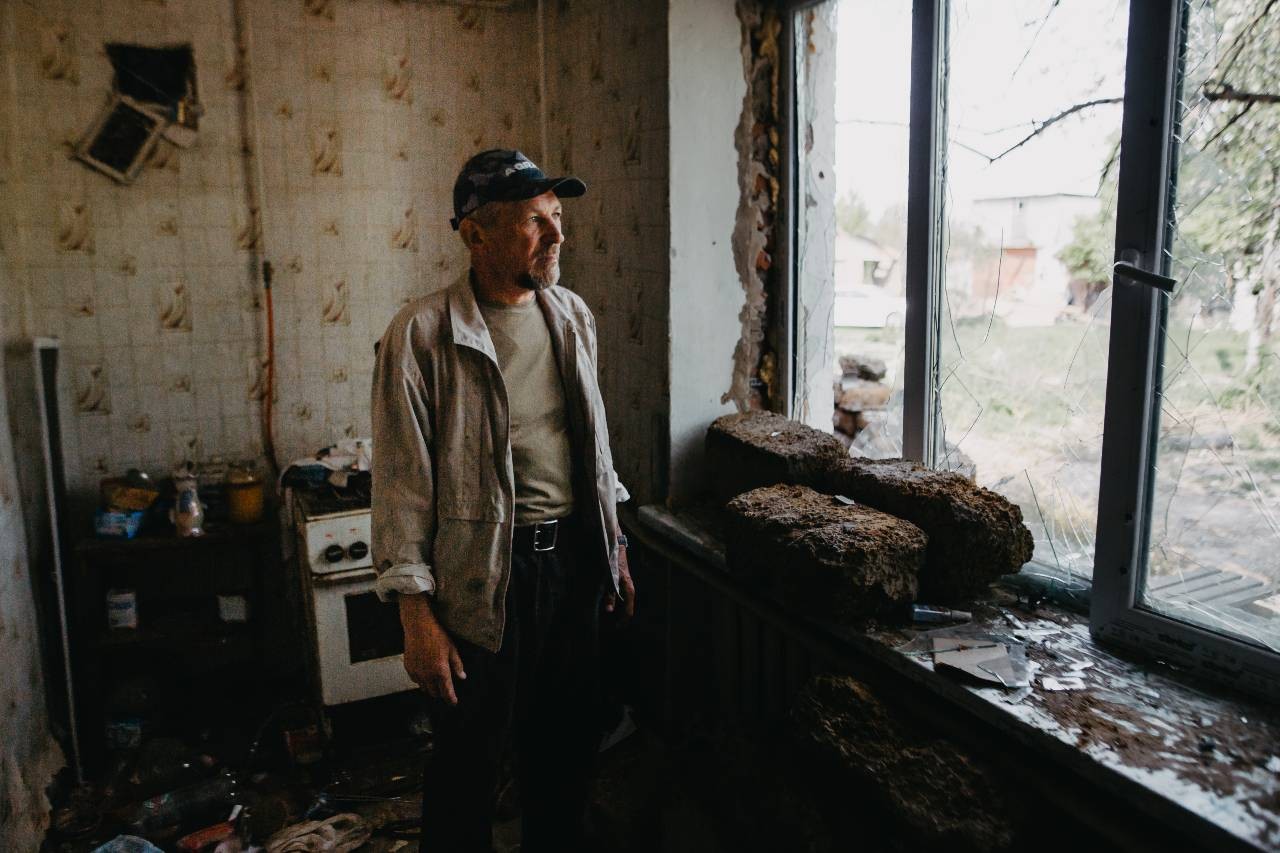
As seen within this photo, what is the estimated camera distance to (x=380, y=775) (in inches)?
104

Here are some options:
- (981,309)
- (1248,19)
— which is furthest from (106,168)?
(1248,19)

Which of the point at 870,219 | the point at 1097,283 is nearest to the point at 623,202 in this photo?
the point at 870,219

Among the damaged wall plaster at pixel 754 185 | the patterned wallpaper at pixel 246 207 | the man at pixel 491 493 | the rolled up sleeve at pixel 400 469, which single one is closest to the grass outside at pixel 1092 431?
the damaged wall plaster at pixel 754 185

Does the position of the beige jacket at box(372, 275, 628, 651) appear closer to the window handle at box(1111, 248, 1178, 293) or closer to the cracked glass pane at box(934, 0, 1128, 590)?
the cracked glass pane at box(934, 0, 1128, 590)

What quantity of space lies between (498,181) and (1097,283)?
112 cm

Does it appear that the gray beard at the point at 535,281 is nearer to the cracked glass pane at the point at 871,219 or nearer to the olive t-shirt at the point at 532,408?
the olive t-shirt at the point at 532,408

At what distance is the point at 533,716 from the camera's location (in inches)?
75.5

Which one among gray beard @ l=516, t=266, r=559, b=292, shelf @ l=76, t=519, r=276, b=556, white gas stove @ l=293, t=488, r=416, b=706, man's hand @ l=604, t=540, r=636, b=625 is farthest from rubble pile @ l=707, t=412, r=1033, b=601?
shelf @ l=76, t=519, r=276, b=556

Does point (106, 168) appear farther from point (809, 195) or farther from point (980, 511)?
point (980, 511)

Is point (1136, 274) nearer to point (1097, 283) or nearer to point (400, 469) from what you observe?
point (1097, 283)

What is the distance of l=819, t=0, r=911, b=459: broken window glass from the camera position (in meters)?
1.96

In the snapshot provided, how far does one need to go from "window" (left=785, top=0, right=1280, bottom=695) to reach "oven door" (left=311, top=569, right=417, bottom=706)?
1626 mm

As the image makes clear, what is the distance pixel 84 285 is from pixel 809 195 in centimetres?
232

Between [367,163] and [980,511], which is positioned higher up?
[367,163]
